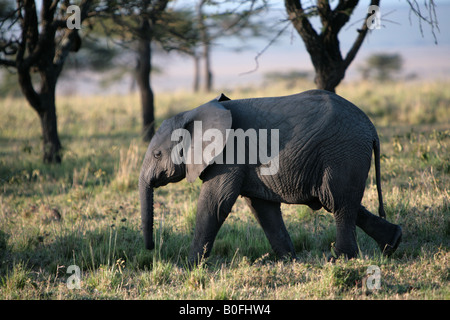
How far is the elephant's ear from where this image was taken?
17.5ft

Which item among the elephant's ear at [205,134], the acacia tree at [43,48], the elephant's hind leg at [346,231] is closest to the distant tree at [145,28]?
the acacia tree at [43,48]

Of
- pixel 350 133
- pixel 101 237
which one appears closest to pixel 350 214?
pixel 350 133

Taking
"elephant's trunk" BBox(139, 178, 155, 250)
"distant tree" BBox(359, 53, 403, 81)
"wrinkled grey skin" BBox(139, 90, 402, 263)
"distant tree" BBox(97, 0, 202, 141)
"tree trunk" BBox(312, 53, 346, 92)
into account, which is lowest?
"elephant's trunk" BBox(139, 178, 155, 250)

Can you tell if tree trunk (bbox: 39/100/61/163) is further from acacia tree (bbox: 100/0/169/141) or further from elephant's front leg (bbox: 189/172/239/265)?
elephant's front leg (bbox: 189/172/239/265)

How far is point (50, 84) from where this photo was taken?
36.1ft

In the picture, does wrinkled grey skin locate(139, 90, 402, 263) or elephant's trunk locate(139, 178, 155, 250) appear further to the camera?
elephant's trunk locate(139, 178, 155, 250)

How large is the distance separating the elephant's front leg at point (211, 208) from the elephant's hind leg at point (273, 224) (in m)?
0.57

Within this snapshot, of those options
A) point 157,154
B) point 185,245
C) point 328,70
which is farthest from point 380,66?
point 157,154

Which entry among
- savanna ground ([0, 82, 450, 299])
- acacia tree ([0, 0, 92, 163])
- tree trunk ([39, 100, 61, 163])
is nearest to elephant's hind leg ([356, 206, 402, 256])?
savanna ground ([0, 82, 450, 299])

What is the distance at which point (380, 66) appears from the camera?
41656 mm

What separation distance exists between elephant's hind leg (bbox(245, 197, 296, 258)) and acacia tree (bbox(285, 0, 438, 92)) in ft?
11.2

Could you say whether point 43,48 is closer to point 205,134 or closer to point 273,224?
point 205,134

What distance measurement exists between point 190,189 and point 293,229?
2.44 metres
